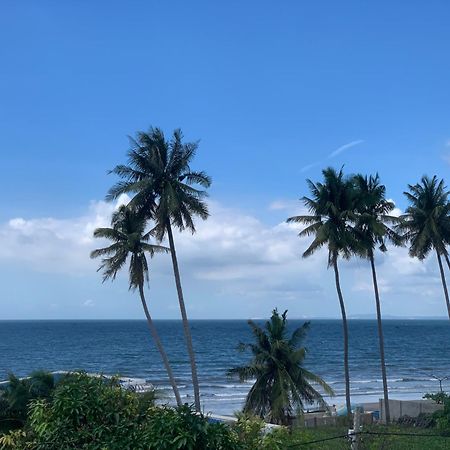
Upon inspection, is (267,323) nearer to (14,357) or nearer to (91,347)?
(14,357)

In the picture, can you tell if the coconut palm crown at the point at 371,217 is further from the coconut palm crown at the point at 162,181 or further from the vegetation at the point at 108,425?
the vegetation at the point at 108,425

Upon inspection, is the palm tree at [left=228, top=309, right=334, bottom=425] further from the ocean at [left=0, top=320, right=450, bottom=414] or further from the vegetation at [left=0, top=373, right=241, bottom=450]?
the vegetation at [left=0, top=373, right=241, bottom=450]

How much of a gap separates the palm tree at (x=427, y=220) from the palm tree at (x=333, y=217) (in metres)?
4.40

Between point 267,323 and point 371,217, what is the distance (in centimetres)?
747

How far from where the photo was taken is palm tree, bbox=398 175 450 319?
34531mm

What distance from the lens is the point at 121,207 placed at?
3170cm

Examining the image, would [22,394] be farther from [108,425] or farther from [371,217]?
[371,217]

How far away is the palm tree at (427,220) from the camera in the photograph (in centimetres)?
3453

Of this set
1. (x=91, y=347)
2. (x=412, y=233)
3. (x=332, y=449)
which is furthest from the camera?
(x=91, y=347)

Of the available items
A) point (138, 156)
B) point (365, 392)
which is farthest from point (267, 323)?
point (365, 392)

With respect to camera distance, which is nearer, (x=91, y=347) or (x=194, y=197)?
(x=194, y=197)

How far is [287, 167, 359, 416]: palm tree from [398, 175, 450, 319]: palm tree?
4397 millimetres

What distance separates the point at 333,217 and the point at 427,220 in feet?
20.8

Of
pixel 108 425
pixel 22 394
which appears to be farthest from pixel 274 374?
pixel 108 425
